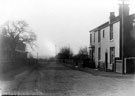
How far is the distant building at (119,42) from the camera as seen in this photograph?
2852cm

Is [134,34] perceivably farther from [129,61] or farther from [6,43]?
[6,43]

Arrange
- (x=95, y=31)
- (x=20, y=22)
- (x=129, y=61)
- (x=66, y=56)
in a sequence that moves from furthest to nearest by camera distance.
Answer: (x=66, y=56), (x=20, y=22), (x=95, y=31), (x=129, y=61)

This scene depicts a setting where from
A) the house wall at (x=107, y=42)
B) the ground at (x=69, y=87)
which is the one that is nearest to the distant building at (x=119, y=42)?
the house wall at (x=107, y=42)

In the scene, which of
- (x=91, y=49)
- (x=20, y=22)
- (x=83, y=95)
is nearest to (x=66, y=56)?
(x=20, y=22)

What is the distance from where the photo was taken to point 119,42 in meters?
32.5

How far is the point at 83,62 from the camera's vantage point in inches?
1918

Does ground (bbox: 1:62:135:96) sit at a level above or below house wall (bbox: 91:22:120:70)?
below

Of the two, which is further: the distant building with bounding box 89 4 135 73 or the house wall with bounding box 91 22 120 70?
the house wall with bounding box 91 22 120 70

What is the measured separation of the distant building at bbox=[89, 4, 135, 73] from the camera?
28520mm

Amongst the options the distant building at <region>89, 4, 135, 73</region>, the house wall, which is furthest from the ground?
the house wall

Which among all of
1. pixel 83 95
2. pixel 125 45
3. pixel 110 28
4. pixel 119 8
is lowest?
pixel 83 95

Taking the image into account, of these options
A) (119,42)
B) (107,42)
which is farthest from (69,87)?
(107,42)

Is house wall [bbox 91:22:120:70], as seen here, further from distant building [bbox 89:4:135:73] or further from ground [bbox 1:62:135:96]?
ground [bbox 1:62:135:96]

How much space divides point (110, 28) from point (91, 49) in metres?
12.9
